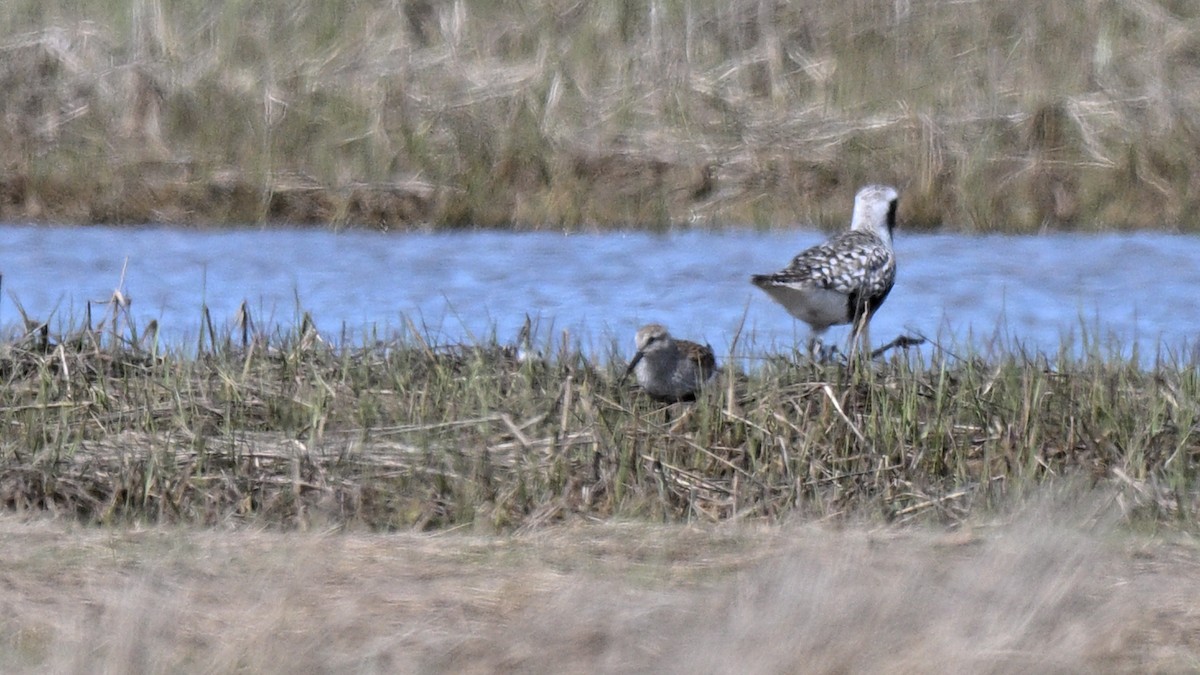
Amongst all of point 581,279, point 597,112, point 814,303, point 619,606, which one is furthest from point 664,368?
point 597,112

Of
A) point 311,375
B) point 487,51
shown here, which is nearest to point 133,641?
point 311,375

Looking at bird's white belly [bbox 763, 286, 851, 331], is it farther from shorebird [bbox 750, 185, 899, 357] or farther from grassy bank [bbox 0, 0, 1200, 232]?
grassy bank [bbox 0, 0, 1200, 232]

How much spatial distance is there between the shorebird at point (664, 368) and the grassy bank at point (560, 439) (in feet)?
0.25

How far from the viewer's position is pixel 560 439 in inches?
283

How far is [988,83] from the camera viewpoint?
16594 mm

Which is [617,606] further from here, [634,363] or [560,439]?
[634,363]

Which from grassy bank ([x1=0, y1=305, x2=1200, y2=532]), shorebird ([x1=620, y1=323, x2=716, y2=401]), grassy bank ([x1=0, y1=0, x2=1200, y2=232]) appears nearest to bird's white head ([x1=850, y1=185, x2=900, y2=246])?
grassy bank ([x1=0, y1=305, x2=1200, y2=532])

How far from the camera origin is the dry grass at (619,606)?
4.39 metres

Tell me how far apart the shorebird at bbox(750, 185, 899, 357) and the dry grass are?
3.81m

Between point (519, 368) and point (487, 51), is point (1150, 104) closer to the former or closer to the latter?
point (487, 51)

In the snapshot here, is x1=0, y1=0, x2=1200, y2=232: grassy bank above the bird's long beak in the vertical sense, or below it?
above

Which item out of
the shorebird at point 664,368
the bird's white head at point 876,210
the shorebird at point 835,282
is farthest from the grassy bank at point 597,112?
the shorebird at point 664,368

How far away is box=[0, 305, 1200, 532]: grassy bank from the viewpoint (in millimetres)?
6836

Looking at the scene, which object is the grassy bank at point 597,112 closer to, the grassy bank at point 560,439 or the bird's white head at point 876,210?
the bird's white head at point 876,210
